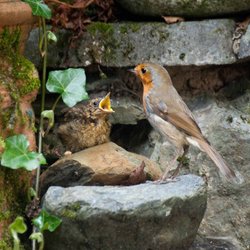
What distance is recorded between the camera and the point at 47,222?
377 centimetres

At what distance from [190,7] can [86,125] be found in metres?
0.98

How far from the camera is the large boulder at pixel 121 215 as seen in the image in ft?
12.3

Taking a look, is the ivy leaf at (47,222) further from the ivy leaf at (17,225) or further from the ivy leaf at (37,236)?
the ivy leaf at (17,225)

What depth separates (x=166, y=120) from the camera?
450 cm

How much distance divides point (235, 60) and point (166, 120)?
676 mm

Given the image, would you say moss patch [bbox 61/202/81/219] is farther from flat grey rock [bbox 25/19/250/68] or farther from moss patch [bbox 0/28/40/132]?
flat grey rock [bbox 25/19/250/68]

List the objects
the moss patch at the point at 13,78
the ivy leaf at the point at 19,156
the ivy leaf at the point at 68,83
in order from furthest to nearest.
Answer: the ivy leaf at the point at 68,83 → the moss patch at the point at 13,78 → the ivy leaf at the point at 19,156

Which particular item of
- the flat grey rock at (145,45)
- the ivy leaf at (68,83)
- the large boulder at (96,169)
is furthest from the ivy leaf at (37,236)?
the flat grey rock at (145,45)

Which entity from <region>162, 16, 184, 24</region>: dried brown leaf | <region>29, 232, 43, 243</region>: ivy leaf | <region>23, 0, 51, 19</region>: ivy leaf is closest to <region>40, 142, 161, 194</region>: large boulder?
<region>29, 232, 43, 243</region>: ivy leaf

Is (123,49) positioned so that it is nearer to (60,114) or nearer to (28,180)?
(60,114)

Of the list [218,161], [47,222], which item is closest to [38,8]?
[47,222]

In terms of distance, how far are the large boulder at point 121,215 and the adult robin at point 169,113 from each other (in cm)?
45

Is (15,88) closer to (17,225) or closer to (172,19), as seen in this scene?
(17,225)

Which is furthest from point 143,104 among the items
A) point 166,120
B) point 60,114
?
point 60,114
